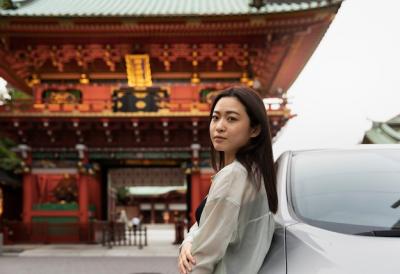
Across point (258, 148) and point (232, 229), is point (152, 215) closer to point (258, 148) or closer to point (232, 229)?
point (258, 148)

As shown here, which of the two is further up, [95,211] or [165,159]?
[165,159]

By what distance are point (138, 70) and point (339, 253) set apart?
47.5 ft

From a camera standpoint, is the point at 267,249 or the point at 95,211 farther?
the point at 95,211

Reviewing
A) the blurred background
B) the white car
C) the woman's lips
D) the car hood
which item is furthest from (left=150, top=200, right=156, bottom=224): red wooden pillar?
the car hood

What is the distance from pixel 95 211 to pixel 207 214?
49.6 ft

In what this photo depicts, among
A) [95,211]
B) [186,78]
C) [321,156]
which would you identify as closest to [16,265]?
[95,211]

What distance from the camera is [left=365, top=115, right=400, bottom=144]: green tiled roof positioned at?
36.0ft

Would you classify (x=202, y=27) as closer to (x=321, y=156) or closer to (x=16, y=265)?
(x=16, y=265)

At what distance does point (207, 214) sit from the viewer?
6.05ft

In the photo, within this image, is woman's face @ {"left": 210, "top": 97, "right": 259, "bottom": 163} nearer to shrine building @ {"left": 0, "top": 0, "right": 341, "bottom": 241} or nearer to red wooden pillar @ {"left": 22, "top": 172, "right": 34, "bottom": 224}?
shrine building @ {"left": 0, "top": 0, "right": 341, "bottom": 241}

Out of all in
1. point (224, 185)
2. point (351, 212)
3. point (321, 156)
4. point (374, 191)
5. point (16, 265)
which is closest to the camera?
point (224, 185)

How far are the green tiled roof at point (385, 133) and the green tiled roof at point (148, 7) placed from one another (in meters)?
3.93

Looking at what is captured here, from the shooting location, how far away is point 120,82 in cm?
1606

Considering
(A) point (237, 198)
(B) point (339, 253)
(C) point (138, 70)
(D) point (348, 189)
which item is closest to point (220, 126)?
(A) point (237, 198)
